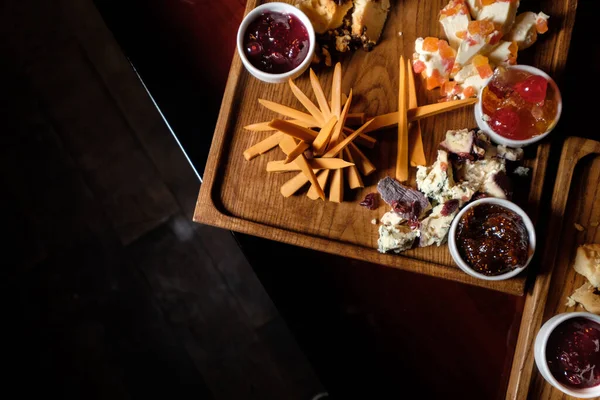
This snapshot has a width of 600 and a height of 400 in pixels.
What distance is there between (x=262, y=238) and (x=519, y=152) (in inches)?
37.8

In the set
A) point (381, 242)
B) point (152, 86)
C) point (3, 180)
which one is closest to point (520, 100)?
point (381, 242)

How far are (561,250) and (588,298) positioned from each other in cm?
18

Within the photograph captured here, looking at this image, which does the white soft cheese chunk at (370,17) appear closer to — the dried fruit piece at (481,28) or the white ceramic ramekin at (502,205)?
the dried fruit piece at (481,28)

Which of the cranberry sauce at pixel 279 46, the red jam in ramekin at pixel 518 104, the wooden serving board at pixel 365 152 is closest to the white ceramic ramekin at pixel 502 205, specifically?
the wooden serving board at pixel 365 152

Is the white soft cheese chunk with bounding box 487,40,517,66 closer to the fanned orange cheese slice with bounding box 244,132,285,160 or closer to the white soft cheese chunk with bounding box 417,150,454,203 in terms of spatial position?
the white soft cheese chunk with bounding box 417,150,454,203

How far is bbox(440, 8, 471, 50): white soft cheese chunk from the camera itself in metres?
1.79

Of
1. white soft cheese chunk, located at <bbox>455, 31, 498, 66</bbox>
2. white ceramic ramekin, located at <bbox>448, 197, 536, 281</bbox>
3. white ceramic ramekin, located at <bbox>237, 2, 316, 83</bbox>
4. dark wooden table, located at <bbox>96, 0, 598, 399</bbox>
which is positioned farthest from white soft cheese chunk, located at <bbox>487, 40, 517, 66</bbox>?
white ceramic ramekin, located at <bbox>237, 2, 316, 83</bbox>

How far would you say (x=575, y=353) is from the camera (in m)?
1.68

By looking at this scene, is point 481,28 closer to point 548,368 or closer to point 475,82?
point 475,82

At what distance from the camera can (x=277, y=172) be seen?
1860mm

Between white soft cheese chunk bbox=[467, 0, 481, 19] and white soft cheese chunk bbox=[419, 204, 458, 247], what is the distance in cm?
68

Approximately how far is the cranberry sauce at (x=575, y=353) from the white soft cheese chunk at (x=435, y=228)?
1.54ft

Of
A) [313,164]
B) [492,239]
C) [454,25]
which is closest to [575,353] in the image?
[492,239]

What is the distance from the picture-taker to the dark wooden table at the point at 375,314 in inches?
77.4
